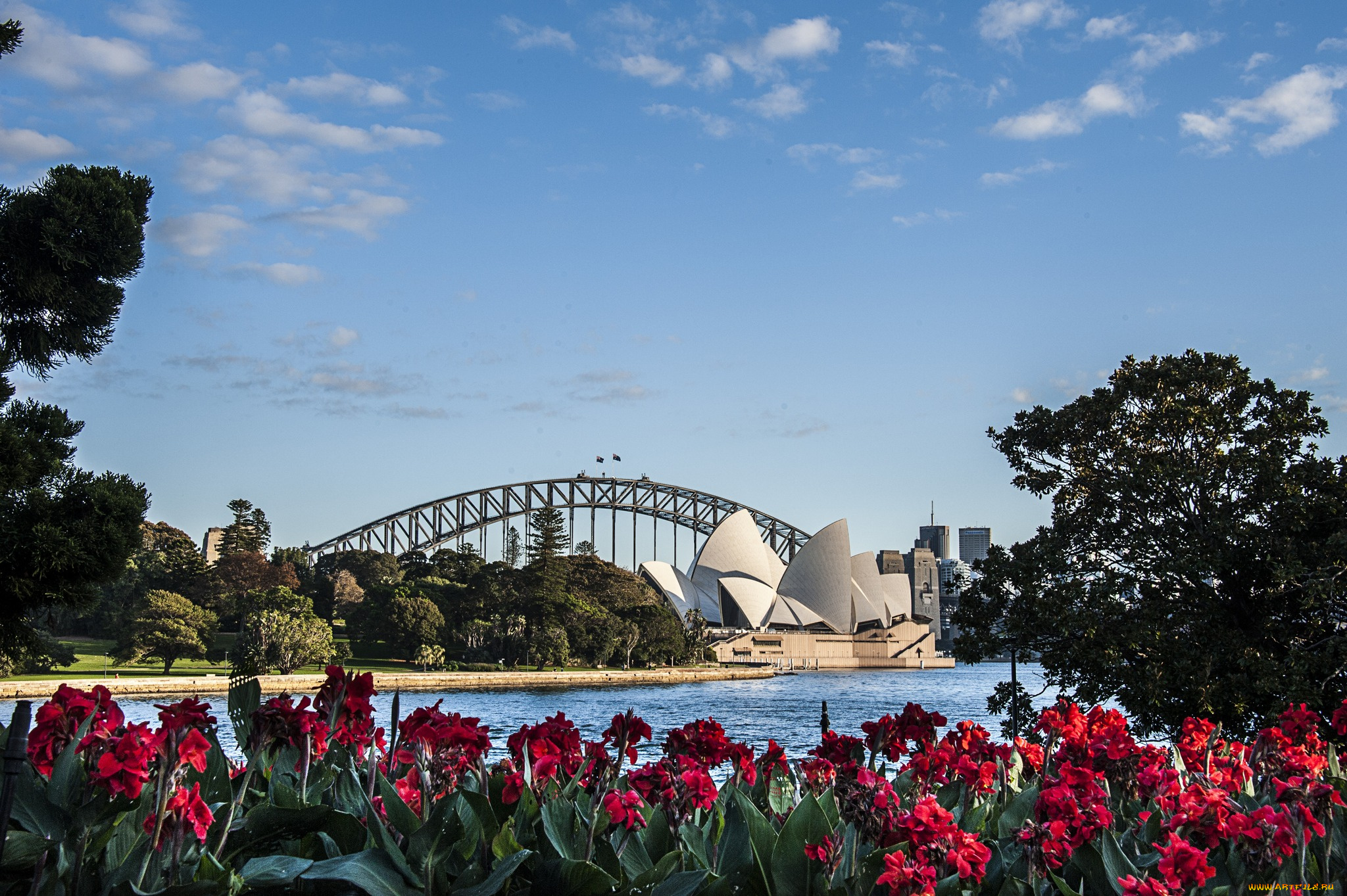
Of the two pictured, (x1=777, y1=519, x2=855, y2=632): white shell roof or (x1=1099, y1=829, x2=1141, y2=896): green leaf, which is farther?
(x1=777, y1=519, x2=855, y2=632): white shell roof

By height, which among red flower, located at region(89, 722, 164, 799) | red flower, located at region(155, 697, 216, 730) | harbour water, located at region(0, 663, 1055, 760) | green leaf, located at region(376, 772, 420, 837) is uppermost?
red flower, located at region(155, 697, 216, 730)

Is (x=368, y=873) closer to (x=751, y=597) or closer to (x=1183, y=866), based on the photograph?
(x=1183, y=866)

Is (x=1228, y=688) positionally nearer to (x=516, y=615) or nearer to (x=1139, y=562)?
(x=1139, y=562)

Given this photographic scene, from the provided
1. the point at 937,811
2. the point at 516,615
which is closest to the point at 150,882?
the point at 937,811

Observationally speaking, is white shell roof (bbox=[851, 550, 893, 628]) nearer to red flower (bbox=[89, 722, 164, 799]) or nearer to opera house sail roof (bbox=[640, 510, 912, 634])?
opera house sail roof (bbox=[640, 510, 912, 634])

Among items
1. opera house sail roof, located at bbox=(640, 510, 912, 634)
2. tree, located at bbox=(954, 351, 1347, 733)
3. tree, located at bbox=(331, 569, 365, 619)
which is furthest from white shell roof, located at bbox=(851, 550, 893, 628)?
tree, located at bbox=(954, 351, 1347, 733)

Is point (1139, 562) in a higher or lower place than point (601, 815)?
higher

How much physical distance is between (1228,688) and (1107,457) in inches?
156

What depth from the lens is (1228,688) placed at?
13.1m

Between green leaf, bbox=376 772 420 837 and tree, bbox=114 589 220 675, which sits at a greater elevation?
green leaf, bbox=376 772 420 837

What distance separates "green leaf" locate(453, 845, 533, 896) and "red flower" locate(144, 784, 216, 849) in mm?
739

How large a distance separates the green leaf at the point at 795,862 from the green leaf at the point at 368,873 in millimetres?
1046

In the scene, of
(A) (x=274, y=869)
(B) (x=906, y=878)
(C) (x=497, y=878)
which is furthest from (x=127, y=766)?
(B) (x=906, y=878)

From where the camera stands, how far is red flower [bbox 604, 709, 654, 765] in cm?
396
